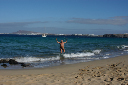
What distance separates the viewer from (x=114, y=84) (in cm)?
604

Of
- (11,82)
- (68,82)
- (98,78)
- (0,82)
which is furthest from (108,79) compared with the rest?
(0,82)

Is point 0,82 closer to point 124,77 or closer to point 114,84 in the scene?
point 114,84

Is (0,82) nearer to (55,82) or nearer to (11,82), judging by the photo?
(11,82)

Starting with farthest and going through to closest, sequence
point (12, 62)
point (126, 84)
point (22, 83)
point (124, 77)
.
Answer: point (12, 62) < point (124, 77) < point (22, 83) < point (126, 84)

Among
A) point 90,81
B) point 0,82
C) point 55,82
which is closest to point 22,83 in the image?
point 0,82

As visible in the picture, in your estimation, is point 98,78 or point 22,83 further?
point 98,78

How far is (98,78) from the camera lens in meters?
6.92

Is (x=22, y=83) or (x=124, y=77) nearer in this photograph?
(x=22, y=83)

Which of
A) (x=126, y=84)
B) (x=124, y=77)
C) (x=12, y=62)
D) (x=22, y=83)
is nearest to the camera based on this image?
(x=126, y=84)

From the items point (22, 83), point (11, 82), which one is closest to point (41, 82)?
point (22, 83)

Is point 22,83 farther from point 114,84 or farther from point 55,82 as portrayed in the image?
point 114,84

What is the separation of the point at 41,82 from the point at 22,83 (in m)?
0.78

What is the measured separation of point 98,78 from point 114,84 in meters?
0.98

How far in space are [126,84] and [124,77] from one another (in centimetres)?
96
